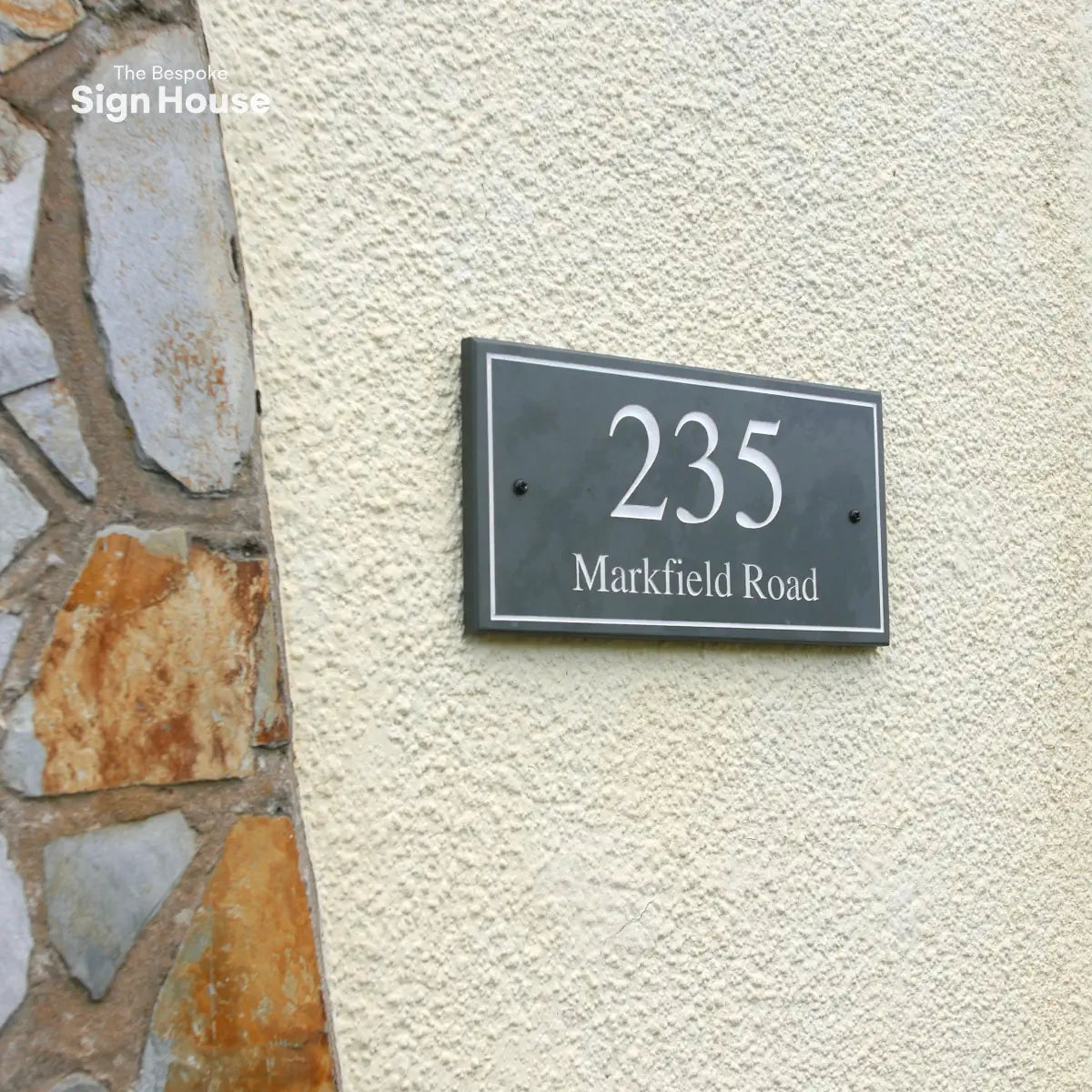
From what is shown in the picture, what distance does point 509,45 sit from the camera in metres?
1.59

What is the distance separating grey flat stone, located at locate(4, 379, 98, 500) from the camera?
106 centimetres

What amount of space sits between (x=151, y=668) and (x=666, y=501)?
0.75 meters

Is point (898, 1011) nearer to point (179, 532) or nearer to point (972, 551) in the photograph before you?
point (972, 551)

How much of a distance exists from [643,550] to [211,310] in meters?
0.64

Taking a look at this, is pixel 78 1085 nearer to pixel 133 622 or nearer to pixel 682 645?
pixel 133 622

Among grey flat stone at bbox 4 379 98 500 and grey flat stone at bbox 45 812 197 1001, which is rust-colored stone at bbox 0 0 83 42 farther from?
grey flat stone at bbox 45 812 197 1001

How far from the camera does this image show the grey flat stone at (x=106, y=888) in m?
1.02

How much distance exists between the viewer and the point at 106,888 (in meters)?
1.04

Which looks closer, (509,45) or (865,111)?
(509,45)

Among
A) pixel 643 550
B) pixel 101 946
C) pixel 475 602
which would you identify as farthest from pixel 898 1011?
pixel 101 946

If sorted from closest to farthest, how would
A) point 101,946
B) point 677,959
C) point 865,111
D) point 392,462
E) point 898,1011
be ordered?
1. point 101,946
2. point 392,462
3. point 677,959
4. point 898,1011
5. point 865,111

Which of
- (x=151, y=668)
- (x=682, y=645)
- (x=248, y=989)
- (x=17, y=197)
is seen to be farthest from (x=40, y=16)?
(x=682, y=645)

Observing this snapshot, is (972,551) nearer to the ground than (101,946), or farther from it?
farther from it

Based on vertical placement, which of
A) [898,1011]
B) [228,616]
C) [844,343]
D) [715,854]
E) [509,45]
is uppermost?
[509,45]
